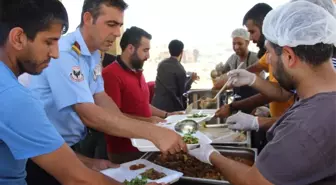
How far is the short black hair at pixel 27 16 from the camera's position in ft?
2.87

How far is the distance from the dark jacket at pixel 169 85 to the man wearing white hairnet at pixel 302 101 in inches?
106

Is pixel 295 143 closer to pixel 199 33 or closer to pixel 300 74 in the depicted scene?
pixel 300 74

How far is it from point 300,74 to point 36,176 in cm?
109

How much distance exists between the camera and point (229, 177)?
1.19 meters

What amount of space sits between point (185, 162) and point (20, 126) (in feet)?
3.40

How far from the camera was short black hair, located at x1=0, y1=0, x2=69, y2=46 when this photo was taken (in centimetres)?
88

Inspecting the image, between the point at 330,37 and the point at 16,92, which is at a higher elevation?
the point at 330,37

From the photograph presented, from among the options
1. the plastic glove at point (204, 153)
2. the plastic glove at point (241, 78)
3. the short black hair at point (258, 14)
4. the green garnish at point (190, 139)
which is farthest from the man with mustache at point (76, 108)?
the short black hair at point (258, 14)

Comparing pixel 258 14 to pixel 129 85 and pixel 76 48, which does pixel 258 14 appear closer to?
pixel 129 85

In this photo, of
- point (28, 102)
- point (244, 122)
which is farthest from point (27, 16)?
point (244, 122)

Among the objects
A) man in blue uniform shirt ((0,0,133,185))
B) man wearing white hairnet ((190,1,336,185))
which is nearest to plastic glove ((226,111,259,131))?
man wearing white hairnet ((190,1,336,185))

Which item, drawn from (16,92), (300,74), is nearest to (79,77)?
(16,92)

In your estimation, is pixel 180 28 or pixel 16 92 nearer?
pixel 16 92

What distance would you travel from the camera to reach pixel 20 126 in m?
0.81
